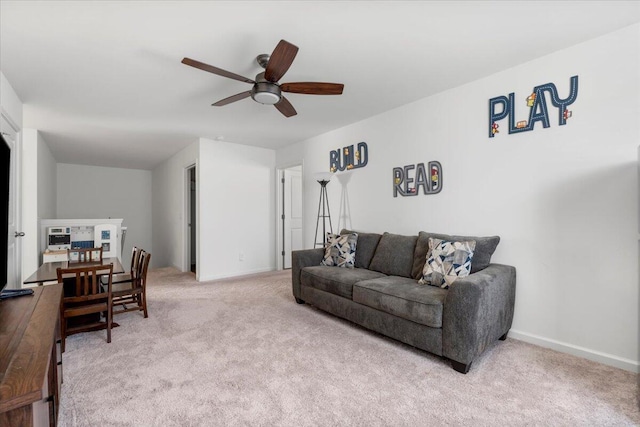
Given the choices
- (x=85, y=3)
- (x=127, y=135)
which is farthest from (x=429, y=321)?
(x=127, y=135)

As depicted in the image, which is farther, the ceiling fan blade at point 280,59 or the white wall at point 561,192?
the white wall at point 561,192

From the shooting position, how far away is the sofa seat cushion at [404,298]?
2225 mm

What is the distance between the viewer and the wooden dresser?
2.69 ft

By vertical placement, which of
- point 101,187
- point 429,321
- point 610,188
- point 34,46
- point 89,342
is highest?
point 34,46

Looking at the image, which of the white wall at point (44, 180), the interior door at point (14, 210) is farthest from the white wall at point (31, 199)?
the interior door at point (14, 210)

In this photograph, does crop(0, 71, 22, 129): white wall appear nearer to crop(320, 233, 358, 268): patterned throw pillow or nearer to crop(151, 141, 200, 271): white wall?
crop(151, 141, 200, 271): white wall

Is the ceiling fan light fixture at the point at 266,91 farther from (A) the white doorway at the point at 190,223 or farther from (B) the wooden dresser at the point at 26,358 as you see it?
(A) the white doorway at the point at 190,223

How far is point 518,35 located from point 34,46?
3459 mm

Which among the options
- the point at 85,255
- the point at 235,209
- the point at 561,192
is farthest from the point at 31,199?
the point at 561,192

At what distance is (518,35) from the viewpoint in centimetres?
218

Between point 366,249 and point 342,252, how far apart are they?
0.28 m

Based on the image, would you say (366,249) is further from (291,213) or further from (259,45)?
(291,213)

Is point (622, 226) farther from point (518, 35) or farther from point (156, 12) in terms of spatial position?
point (156, 12)

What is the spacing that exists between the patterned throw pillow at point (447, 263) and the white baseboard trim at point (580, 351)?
734 millimetres
